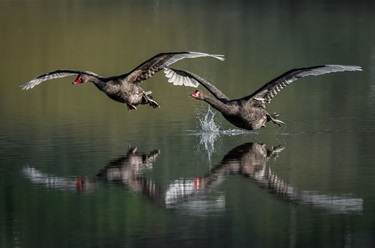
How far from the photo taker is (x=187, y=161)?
23469 mm

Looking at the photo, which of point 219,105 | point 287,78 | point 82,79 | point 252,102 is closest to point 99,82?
point 82,79

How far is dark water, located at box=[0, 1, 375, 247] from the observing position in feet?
58.9

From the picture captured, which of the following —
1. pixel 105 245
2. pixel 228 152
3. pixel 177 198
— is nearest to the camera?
pixel 105 245

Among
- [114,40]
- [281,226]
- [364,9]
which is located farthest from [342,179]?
[364,9]

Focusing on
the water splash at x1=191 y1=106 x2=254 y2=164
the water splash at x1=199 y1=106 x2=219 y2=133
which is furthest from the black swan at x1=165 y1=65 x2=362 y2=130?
the water splash at x1=199 y1=106 x2=219 y2=133

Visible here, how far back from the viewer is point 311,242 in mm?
17094

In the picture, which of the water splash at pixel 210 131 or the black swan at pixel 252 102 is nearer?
the black swan at pixel 252 102

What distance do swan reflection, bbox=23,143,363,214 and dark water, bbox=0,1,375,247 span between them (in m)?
0.04

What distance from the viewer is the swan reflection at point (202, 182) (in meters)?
19.5

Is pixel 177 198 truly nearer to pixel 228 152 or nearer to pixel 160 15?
pixel 228 152

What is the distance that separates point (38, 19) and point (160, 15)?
22.4ft

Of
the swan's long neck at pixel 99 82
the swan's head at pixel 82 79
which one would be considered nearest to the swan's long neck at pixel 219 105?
the swan's long neck at pixel 99 82

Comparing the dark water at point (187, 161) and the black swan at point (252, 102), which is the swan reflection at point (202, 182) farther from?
the black swan at point (252, 102)

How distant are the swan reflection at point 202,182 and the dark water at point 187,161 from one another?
4 centimetres
